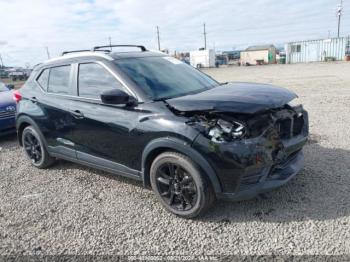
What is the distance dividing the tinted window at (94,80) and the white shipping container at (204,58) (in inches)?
2045

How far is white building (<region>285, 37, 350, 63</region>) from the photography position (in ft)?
142

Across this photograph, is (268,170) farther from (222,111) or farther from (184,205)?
(184,205)

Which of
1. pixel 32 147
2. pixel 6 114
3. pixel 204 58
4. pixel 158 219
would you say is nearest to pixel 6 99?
pixel 6 114

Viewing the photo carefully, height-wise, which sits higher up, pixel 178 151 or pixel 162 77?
pixel 162 77

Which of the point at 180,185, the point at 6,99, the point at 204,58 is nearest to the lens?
the point at 180,185

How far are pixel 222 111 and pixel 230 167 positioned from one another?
56 cm

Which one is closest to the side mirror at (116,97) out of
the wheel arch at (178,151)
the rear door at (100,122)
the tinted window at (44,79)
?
the rear door at (100,122)

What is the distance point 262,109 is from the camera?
3.14 metres

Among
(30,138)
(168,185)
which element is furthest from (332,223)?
(30,138)

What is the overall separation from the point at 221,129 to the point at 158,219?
1.28 meters

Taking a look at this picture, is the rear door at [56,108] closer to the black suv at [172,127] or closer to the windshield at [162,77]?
the black suv at [172,127]

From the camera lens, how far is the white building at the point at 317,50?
4338cm

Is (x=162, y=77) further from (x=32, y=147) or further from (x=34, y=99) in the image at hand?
(x=32, y=147)

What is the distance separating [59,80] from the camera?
187 inches
